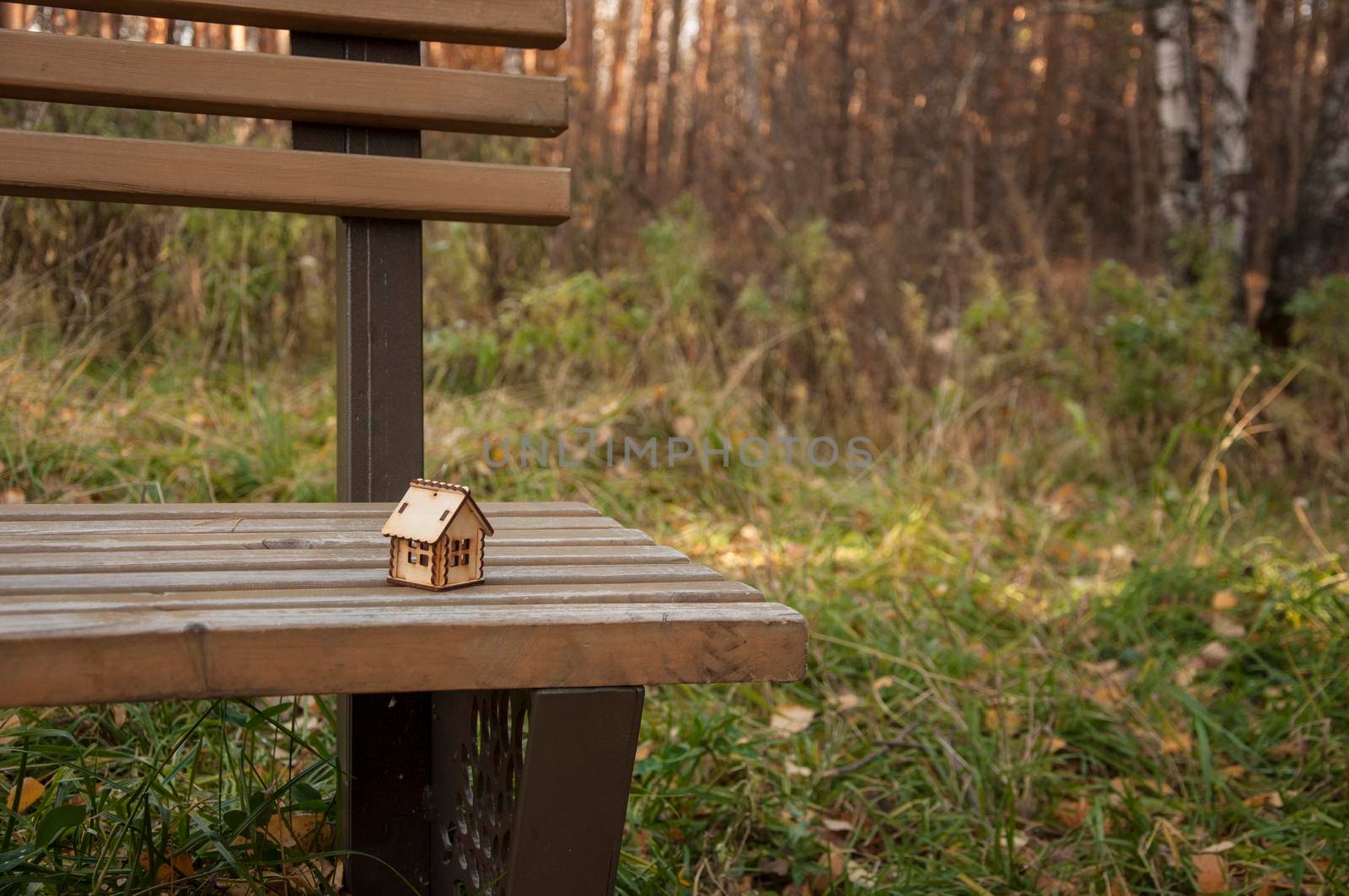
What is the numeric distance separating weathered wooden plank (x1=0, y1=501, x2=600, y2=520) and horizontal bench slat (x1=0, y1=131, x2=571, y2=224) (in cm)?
36

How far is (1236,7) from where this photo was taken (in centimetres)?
524


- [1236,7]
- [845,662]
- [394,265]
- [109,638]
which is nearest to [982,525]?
[845,662]

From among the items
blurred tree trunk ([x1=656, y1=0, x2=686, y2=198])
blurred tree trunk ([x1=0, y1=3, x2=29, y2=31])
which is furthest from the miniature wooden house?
blurred tree trunk ([x1=656, y1=0, x2=686, y2=198])

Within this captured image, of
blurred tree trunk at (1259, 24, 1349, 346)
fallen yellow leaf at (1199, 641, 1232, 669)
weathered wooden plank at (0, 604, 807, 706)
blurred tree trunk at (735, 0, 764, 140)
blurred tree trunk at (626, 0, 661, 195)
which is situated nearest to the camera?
weathered wooden plank at (0, 604, 807, 706)

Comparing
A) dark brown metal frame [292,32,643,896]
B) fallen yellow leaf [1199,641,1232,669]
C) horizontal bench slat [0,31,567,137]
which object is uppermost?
horizontal bench slat [0,31,567,137]

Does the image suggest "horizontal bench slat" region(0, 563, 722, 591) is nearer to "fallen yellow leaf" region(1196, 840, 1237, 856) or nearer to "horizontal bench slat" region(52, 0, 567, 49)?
"horizontal bench slat" region(52, 0, 567, 49)

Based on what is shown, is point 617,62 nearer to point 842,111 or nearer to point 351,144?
point 842,111

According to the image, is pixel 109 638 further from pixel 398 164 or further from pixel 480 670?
pixel 398 164

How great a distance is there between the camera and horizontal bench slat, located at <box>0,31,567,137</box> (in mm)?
1381

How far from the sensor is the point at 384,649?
33.6 inches

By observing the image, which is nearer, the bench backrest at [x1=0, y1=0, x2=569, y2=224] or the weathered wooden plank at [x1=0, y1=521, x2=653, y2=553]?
the weathered wooden plank at [x1=0, y1=521, x2=653, y2=553]

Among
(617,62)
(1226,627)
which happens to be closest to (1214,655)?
(1226,627)

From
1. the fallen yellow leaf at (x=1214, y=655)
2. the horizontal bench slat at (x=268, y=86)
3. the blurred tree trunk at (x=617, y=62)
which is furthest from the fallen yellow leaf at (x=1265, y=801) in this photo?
the blurred tree trunk at (x=617, y=62)

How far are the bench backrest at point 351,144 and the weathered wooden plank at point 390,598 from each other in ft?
1.71
